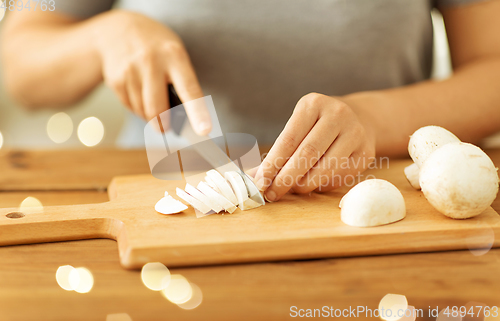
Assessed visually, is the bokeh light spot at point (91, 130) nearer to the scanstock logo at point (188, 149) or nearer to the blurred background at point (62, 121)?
the blurred background at point (62, 121)

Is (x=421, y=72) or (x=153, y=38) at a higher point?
(x=153, y=38)

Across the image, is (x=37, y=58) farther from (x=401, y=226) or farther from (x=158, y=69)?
(x=401, y=226)

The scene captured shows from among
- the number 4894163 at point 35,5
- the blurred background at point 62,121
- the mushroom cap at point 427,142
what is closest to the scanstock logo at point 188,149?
the mushroom cap at point 427,142

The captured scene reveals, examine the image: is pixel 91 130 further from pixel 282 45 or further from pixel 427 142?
pixel 427 142

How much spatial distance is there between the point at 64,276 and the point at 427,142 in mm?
725

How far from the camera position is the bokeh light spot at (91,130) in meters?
3.04

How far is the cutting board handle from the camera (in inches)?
29.8

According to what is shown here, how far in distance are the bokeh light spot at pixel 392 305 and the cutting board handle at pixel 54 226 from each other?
0.47 metres

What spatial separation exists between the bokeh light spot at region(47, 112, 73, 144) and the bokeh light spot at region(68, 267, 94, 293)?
267 cm

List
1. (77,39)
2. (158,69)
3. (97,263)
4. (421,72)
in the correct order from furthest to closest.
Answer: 1. (421,72)
2. (77,39)
3. (158,69)
4. (97,263)

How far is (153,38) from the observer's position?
1.05m

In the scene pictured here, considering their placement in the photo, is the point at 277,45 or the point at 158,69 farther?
the point at 277,45

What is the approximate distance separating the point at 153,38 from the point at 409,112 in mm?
696

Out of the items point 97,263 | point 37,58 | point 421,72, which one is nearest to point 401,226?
point 97,263
